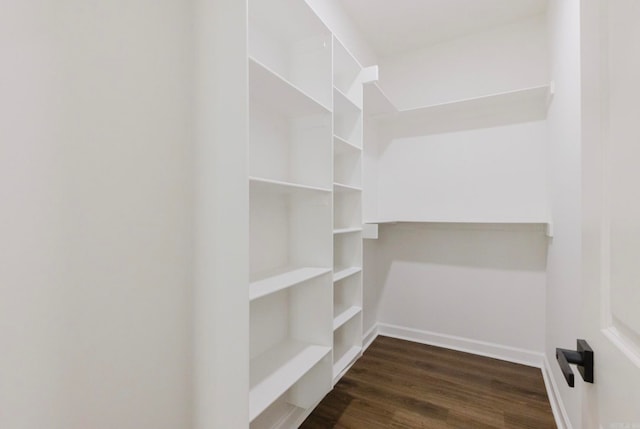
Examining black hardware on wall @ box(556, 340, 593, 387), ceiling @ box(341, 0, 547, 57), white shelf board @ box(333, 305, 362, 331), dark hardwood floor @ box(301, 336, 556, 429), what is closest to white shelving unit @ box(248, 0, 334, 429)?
white shelf board @ box(333, 305, 362, 331)

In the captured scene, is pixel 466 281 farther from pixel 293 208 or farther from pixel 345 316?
pixel 293 208

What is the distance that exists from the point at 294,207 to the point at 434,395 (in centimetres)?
169

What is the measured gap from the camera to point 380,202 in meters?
3.17

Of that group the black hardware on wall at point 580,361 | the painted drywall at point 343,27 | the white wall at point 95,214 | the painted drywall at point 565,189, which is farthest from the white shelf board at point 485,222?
the black hardware on wall at point 580,361

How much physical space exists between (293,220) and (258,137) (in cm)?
55

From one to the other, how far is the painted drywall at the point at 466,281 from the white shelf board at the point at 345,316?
3.64ft

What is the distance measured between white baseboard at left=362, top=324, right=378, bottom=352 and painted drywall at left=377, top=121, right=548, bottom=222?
4.01 ft

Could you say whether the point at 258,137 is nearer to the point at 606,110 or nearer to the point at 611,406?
the point at 606,110

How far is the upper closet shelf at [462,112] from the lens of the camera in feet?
7.90

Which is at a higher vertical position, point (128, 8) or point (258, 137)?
point (128, 8)

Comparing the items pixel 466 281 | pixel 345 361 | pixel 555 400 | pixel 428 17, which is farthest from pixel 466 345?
pixel 428 17

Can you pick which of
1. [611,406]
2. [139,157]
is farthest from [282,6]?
[611,406]

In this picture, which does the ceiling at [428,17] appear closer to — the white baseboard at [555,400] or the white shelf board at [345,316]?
the white shelf board at [345,316]

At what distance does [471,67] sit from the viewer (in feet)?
9.02
